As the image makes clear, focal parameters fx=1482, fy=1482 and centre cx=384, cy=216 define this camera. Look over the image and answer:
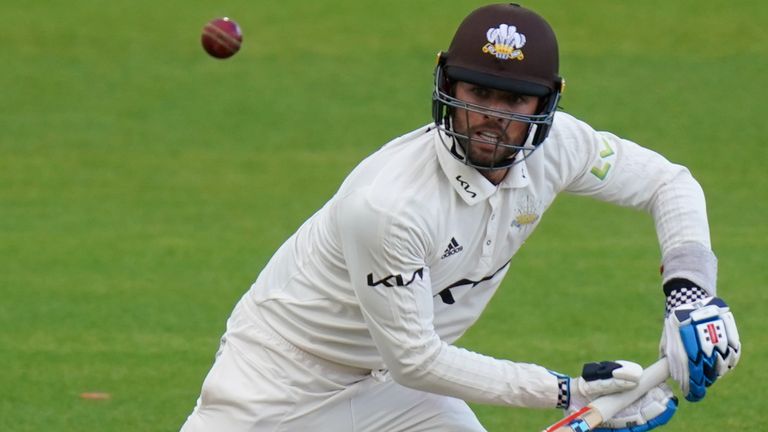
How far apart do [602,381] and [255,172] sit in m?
9.31

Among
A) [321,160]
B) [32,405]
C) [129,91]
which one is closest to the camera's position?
[32,405]

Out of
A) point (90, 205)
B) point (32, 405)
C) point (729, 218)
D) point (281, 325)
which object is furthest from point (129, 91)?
point (281, 325)

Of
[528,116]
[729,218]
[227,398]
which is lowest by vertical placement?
[729,218]

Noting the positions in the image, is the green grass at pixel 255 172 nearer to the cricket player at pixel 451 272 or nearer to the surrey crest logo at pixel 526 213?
the cricket player at pixel 451 272

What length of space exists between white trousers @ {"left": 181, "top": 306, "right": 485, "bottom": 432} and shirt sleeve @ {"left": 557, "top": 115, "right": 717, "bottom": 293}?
969 millimetres

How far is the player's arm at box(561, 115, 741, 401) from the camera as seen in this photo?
4637 mm

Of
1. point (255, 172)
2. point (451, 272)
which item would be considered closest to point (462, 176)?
point (451, 272)

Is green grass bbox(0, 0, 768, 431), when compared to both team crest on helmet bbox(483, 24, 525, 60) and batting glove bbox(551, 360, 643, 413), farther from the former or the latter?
team crest on helmet bbox(483, 24, 525, 60)

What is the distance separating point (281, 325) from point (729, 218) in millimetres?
7532

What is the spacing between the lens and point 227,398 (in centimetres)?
512

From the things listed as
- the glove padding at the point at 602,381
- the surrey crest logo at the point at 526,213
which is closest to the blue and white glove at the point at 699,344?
the glove padding at the point at 602,381

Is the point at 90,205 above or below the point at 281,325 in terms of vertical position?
below

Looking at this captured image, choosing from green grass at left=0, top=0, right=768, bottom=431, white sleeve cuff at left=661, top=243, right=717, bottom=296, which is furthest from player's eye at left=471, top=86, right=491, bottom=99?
green grass at left=0, top=0, right=768, bottom=431

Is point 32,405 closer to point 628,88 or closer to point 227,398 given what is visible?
point 227,398
